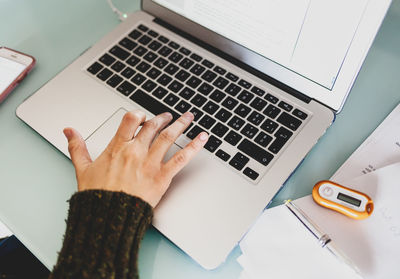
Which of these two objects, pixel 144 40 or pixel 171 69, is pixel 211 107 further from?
pixel 144 40

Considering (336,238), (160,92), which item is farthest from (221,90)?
(336,238)

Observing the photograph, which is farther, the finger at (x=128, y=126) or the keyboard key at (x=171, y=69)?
the keyboard key at (x=171, y=69)

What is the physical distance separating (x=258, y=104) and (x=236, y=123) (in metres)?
0.06

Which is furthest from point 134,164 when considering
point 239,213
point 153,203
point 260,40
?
point 260,40

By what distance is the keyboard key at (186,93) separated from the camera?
67 centimetres

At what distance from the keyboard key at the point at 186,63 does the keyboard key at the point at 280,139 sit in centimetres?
23

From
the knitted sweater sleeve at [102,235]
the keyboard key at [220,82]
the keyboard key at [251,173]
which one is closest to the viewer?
the knitted sweater sleeve at [102,235]

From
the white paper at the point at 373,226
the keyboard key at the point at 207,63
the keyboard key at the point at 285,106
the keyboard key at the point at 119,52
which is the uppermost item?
the keyboard key at the point at 207,63

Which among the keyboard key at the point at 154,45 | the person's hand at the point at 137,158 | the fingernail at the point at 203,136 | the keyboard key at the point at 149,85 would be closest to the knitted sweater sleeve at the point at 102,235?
the person's hand at the point at 137,158

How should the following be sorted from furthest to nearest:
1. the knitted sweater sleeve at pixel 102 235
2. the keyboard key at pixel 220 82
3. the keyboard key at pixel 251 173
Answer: the keyboard key at pixel 220 82 → the keyboard key at pixel 251 173 → the knitted sweater sleeve at pixel 102 235

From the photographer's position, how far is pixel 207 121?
2.10 feet

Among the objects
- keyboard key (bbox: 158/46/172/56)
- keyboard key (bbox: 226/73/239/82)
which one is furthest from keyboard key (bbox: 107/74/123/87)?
keyboard key (bbox: 226/73/239/82)

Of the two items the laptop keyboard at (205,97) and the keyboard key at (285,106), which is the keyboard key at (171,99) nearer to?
the laptop keyboard at (205,97)

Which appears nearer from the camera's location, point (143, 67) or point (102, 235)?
point (102, 235)
